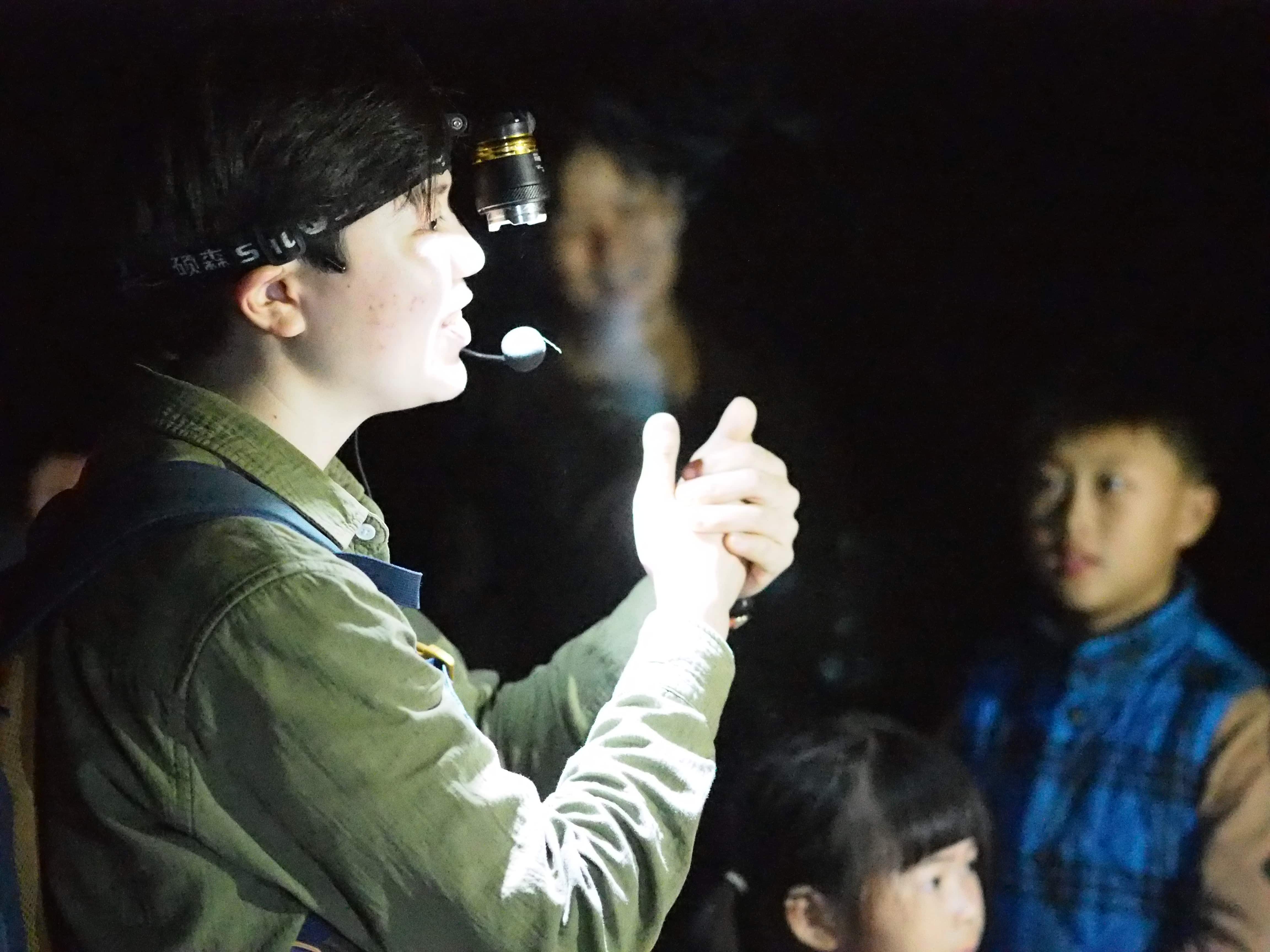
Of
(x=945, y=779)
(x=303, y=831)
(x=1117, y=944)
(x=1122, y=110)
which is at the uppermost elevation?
(x=1122, y=110)

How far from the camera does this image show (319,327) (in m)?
0.96

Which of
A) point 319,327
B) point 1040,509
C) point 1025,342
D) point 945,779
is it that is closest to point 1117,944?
point 945,779

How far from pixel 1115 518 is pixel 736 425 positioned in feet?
1.13

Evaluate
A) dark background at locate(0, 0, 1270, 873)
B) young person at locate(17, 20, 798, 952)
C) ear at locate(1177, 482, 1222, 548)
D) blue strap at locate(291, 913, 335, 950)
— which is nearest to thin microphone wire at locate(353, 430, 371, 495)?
young person at locate(17, 20, 798, 952)

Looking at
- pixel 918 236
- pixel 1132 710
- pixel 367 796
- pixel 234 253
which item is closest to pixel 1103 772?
pixel 1132 710

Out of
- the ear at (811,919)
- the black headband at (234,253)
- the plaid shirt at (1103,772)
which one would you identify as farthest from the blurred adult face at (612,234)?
the ear at (811,919)

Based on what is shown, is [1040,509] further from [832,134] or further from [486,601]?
[486,601]

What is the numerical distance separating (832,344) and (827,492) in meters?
0.14

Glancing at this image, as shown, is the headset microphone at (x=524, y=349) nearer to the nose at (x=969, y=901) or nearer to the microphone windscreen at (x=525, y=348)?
the microphone windscreen at (x=525, y=348)

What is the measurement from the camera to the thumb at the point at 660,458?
1.10 metres

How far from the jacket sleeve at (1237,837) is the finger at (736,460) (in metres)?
0.45

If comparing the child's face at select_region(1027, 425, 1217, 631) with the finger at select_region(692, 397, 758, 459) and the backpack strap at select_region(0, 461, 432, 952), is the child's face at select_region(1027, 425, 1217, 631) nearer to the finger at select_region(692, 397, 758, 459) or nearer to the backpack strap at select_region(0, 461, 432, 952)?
the finger at select_region(692, 397, 758, 459)

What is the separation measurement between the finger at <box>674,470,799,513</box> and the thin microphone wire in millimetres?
376

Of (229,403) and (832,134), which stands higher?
(832,134)
